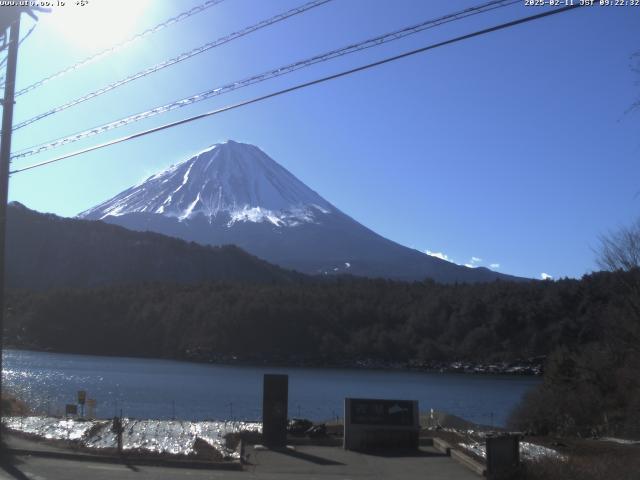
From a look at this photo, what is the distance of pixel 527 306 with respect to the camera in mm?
94875

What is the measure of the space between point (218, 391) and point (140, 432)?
34.6 meters

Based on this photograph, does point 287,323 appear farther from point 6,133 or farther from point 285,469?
point 285,469

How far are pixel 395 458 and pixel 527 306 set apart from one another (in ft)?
264

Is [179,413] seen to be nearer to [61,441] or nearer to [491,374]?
[61,441]

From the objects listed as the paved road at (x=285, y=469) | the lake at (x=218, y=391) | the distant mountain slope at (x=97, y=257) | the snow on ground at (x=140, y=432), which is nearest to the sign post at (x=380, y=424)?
the paved road at (x=285, y=469)

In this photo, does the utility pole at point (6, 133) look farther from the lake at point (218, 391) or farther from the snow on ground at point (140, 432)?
the lake at point (218, 391)

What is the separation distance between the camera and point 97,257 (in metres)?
148

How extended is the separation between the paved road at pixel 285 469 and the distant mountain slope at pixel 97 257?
4770 inches

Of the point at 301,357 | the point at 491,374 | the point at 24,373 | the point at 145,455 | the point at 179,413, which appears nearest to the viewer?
the point at 145,455

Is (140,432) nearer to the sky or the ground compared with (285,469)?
nearer to the sky

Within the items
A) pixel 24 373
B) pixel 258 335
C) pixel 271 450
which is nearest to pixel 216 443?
pixel 271 450

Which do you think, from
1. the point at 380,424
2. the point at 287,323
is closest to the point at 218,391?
the point at 380,424

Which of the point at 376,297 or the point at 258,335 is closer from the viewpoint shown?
the point at 258,335

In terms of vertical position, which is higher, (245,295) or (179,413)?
(245,295)
